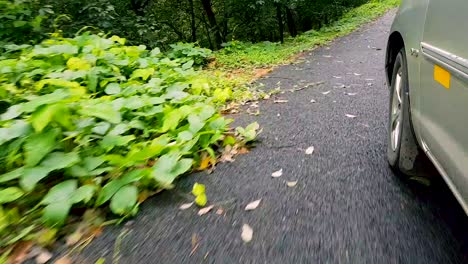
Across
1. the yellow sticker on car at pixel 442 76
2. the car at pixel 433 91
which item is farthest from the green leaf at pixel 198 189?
the yellow sticker on car at pixel 442 76

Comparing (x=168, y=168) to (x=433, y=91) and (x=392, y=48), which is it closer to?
(x=433, y=91)

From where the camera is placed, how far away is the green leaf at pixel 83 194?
219cm

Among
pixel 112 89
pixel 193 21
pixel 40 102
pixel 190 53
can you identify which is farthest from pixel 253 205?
pixel 193 21

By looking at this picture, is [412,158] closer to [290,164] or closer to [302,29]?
[290,164]

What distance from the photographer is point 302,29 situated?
1523 cm

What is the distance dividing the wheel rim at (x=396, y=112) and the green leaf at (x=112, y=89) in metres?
2.56

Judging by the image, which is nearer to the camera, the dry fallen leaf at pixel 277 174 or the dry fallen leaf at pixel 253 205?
the dry fallen leaf at pixel 253 205

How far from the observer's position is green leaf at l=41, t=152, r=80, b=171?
2.29 metres

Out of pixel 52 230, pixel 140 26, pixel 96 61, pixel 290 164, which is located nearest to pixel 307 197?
pixel 290 164

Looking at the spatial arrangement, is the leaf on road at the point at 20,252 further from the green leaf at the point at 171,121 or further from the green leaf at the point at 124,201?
the green leaf at the point at 171,121

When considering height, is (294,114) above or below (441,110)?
below

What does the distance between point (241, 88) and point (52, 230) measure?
3809mm

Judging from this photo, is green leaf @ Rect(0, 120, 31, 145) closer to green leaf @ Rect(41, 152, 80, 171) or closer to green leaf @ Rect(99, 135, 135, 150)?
green leaf @ Rect(41, 152, 80, 171)

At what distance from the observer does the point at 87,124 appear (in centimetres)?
267
